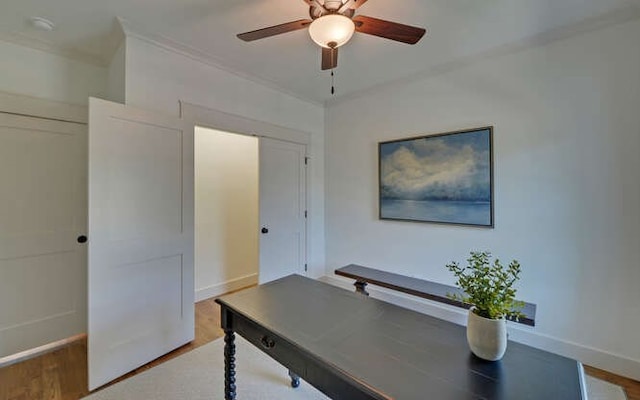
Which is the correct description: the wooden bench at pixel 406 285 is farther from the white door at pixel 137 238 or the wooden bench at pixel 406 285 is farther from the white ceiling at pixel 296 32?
the white ceiling at pixel 296 32

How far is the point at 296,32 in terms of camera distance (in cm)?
223

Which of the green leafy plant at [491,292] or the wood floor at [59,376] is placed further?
the wood floor at [59,376]

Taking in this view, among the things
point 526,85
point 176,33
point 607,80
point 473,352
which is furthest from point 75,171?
point 607,80

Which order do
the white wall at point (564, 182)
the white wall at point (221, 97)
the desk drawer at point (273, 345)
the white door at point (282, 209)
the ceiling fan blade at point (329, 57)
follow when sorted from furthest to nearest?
1. the white door at point (282, 209)
2. the white wall at point (221, 97)
3. the white wall at point (564, 182)
4. the ceiling fan blade at point (329, 57)
5. the desk drawer at point (273, 345)

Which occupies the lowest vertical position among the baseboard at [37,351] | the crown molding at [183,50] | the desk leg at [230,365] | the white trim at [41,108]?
the baseboard at [37,351]

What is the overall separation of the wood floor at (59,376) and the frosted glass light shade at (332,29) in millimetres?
2595

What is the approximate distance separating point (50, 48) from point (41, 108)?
0.52 meters

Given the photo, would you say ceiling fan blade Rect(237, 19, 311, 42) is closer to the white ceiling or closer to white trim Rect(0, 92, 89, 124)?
the white ceiling

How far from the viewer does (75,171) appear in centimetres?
251

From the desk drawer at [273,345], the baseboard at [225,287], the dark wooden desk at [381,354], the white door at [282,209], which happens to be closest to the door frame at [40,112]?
the baseboard at [225,287]

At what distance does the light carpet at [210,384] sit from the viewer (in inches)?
72.2

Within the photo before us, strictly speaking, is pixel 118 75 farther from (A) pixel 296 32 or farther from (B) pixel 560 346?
(B) pixel 560 346

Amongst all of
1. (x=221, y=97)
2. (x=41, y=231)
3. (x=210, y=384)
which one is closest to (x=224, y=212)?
(x=221, y=97)

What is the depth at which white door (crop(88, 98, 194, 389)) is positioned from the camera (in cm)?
192
